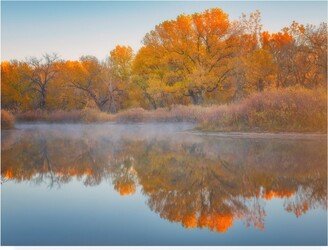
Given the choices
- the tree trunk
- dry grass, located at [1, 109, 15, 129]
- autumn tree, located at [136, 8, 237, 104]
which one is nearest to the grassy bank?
autumn tree, located at [136, 8, 237, 104]

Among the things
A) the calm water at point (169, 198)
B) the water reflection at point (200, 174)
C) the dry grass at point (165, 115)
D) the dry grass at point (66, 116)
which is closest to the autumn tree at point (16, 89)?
the dry grass at point (66, 116)

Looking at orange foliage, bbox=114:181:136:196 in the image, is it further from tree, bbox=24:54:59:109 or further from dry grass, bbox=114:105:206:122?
tree, bbox=24:54:59:109

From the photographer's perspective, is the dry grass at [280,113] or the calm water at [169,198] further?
the dry grass at [280,113]

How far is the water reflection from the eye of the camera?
754cm

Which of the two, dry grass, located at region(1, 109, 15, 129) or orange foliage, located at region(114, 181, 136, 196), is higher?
orange foliage, located at region(114, 181, 136, 196)

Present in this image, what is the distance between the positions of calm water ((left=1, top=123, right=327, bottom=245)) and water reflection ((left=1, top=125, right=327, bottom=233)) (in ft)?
0.07

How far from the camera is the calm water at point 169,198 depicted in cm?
623

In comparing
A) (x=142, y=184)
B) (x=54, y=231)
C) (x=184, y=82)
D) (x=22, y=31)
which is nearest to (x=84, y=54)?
(x=184, y=82)

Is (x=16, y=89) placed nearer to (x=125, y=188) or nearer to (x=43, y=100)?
(x=43, y=100)

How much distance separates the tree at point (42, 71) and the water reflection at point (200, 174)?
Answer: 33.8 m

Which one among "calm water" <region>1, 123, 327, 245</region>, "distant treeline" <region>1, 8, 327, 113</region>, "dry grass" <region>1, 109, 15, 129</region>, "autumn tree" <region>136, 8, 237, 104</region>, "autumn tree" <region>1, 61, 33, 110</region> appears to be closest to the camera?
"calm water" <region>1, 123, 327, 245</region>

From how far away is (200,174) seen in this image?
10953 mm

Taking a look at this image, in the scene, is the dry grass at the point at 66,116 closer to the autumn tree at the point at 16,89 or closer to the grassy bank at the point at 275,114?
the autumn tree at the point at 16,89

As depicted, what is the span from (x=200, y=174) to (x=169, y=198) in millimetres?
2678
